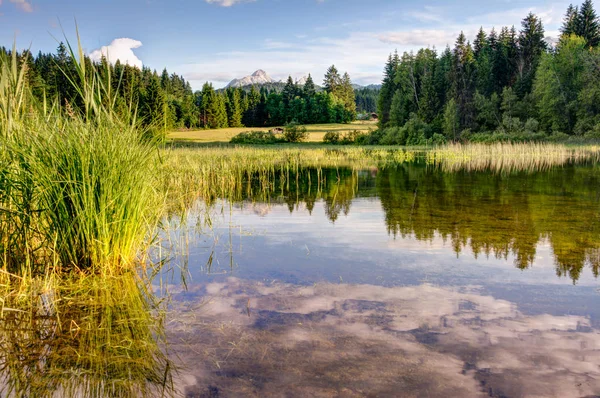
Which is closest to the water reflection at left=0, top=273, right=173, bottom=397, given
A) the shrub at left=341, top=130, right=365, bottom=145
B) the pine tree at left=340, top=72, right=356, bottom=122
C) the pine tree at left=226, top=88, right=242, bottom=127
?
the shrub at left=341, top=130, right=365, bottom=145

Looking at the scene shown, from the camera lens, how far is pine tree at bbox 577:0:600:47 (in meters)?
64.8

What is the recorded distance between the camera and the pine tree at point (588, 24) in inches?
2549

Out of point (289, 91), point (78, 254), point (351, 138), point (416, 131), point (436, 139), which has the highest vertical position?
point (289, 91)

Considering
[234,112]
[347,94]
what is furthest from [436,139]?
[347,94]

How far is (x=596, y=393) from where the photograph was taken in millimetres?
2943

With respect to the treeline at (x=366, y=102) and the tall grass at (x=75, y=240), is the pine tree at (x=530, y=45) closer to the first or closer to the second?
the tall grass at (x=75, y=240)

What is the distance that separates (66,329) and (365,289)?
112 inches

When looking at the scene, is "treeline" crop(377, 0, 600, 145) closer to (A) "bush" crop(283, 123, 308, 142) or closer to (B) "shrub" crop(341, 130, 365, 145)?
(B) "shrub" crop(341, 130, 365, 145)

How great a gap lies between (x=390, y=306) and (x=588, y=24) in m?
76.7

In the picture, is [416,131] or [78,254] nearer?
[78,254]

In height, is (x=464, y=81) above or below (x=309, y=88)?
below

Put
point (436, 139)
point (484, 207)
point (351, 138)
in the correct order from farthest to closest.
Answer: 1. point (351, 138)
2. point (436, 139)
3. point (484, 207)

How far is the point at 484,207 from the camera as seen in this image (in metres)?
10.5

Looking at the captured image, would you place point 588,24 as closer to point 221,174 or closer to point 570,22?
point 570,22
